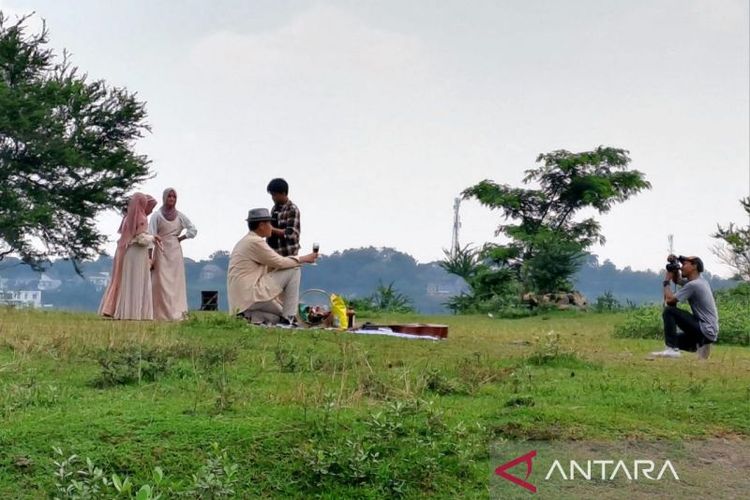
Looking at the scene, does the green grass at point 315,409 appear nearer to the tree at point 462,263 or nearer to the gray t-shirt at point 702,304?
the gray t-shirt at point 702,304

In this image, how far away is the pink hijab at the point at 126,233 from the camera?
13195 mm

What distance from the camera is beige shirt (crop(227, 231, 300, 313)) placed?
1138 cm

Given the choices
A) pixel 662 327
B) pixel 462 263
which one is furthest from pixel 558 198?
pixel 662 327

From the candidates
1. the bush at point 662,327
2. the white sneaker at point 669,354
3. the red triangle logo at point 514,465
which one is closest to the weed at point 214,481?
the red triangle logo at point 514,465

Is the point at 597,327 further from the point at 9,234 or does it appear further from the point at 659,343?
the point at 9,234

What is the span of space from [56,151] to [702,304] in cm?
2064

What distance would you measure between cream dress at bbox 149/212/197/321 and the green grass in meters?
4.84

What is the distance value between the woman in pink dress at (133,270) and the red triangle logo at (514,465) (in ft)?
30.3

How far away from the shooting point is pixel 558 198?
106 ft

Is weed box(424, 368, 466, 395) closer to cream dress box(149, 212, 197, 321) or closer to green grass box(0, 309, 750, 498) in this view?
green grass box(0, 309, 750, 498)

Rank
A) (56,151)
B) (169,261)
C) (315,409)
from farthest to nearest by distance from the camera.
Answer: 1. (56,151)
2. (169,261)
3. (315,409)

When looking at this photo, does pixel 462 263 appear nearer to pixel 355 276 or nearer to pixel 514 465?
pixel 514 465

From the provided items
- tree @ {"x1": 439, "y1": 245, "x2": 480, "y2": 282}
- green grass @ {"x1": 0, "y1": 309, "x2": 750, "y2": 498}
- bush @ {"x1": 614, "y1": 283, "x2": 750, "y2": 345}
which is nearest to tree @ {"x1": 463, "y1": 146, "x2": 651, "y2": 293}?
tree @ {"x1": 439, "y1": 245, "x2": 480, "y2": 282}

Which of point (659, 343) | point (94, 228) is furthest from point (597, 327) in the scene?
point (94, 228)
